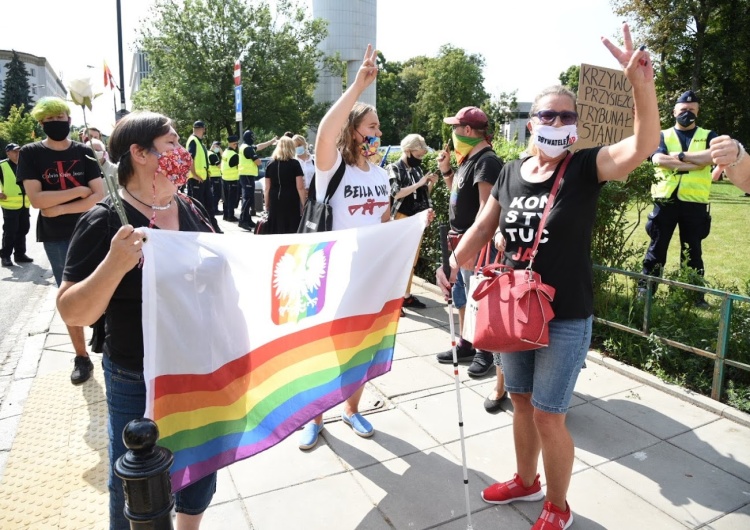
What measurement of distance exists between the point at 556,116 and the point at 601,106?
210 cm

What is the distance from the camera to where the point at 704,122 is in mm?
27422

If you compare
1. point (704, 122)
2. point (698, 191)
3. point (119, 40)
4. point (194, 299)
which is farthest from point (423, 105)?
point (194, 299)

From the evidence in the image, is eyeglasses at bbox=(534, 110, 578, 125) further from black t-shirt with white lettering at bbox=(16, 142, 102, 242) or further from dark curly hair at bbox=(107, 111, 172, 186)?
black t-shirt with white lettering at bbox=(16, 142, 102, 242)

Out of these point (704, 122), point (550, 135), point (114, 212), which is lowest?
point (114, 212)

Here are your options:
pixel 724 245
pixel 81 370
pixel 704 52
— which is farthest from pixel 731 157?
pixel 704 52

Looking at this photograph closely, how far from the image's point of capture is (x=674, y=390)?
13.9 feet

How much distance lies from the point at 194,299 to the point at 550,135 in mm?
1710

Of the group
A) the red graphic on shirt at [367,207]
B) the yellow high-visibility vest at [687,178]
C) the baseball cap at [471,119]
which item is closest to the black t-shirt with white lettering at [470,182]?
the baseball cap at [471,119]

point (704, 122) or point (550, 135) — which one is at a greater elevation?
point (704, 122)

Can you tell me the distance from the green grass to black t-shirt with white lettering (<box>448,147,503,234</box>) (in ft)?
7.57

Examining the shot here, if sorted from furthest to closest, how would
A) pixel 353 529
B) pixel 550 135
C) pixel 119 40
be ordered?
pixel 119 40, pixel 353 529, pixel 550 135

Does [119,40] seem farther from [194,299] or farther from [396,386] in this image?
[194,299]

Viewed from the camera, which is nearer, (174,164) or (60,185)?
(174,164)

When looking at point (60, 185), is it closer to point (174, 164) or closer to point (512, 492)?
point (174, 164)
